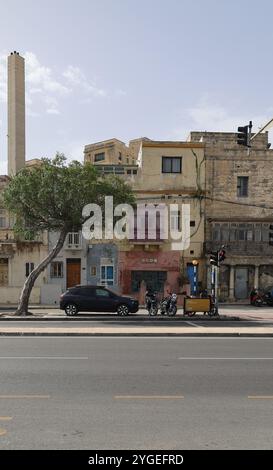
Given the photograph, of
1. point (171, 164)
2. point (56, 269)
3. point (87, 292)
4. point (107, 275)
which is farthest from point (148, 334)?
point (171, 164)

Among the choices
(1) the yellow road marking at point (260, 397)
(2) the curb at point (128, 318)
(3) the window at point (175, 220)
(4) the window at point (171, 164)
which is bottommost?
(2) the curb at point (128, 318)

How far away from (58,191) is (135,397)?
1580 cm

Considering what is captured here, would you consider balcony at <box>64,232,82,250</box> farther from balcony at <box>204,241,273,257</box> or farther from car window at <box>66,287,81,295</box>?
car window at <box>66,287,81,295</box>

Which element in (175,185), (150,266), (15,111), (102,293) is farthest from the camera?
(15,111)

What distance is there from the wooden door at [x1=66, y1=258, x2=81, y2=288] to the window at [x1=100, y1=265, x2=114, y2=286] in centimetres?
167

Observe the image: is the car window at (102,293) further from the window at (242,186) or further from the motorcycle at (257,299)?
the window at (242,186)

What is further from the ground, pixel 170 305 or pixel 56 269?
pixel 56 269

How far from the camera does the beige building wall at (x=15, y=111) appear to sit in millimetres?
45438

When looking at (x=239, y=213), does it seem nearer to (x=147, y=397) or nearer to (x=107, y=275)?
(x=107, y=275)

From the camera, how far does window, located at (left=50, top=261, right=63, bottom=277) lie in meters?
35.3

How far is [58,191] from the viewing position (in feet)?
74.1

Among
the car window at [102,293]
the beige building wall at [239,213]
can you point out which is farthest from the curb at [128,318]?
the beige building wall at [239,213]

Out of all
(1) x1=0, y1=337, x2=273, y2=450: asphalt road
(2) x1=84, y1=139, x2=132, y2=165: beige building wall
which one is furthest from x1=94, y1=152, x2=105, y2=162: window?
(1) x1=0, y1=337, x2=273, y2=450: asphalt road

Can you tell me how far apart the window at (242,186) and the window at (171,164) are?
15.1 ft
